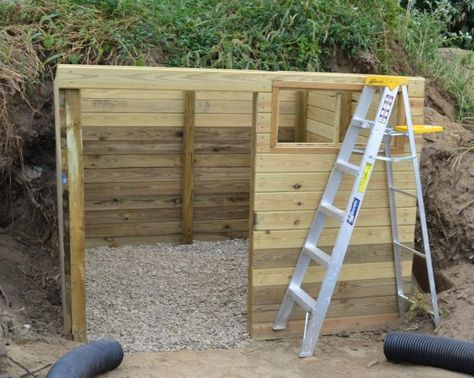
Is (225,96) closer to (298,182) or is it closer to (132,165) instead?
(132,165)

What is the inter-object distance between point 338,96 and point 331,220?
1.05 metres

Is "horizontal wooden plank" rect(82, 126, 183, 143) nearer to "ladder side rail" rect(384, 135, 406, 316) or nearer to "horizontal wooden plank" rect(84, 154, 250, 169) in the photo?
"horizontal wooden plank" rect(84, 154, 250, 169)

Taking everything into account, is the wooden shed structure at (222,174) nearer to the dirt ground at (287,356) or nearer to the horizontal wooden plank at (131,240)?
the horizontal wooden plank at (131,240)

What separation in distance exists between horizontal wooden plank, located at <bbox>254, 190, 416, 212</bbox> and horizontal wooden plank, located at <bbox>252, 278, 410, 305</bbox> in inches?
26.0

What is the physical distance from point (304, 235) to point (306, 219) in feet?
0.44

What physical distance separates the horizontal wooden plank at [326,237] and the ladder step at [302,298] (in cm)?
35

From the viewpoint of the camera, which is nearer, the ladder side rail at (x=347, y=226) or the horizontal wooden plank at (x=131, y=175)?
the ladder side rail at (x=347, y=226)

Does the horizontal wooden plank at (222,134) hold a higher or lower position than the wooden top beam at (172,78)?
lower

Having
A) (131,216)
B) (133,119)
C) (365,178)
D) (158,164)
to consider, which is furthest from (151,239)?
(365,178)

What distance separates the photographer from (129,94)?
23.7ft

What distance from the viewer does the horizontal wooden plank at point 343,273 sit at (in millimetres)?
5473

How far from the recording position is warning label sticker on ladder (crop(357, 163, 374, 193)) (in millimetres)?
5082

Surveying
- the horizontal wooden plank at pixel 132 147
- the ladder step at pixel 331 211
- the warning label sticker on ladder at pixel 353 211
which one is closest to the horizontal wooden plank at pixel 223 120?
the horizontal wooden plank at pixel 132 147

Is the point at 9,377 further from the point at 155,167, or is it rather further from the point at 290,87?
the point at 155,167
